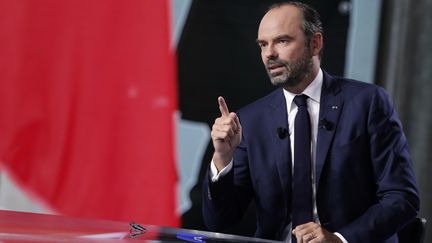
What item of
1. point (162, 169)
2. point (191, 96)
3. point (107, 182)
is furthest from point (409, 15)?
point (107, 182)

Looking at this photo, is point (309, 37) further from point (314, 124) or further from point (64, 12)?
point (64, 12)

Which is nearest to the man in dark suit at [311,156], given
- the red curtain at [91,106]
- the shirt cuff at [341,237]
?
the shirt cuff at [341,237]

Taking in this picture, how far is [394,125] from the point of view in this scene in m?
1.51

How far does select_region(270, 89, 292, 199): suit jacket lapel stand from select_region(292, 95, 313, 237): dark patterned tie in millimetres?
17

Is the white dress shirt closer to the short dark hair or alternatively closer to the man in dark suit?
the man in dark suit

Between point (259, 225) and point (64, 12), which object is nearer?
point (259, 225)

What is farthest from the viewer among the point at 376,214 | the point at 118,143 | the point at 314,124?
the point at 118,143

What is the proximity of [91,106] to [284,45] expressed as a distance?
1.13 metres

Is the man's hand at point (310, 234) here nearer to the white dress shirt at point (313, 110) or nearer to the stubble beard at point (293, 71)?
the white dress shirt at point (313, 110)

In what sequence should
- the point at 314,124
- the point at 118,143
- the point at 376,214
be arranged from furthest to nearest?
the point at 118,143 → the point at 314,124 → the point at 376,214

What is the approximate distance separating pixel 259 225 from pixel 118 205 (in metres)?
0.97

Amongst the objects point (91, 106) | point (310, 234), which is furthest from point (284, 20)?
point (91, 106)

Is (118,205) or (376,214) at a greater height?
(376,214)

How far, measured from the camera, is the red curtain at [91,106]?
2.44 m
